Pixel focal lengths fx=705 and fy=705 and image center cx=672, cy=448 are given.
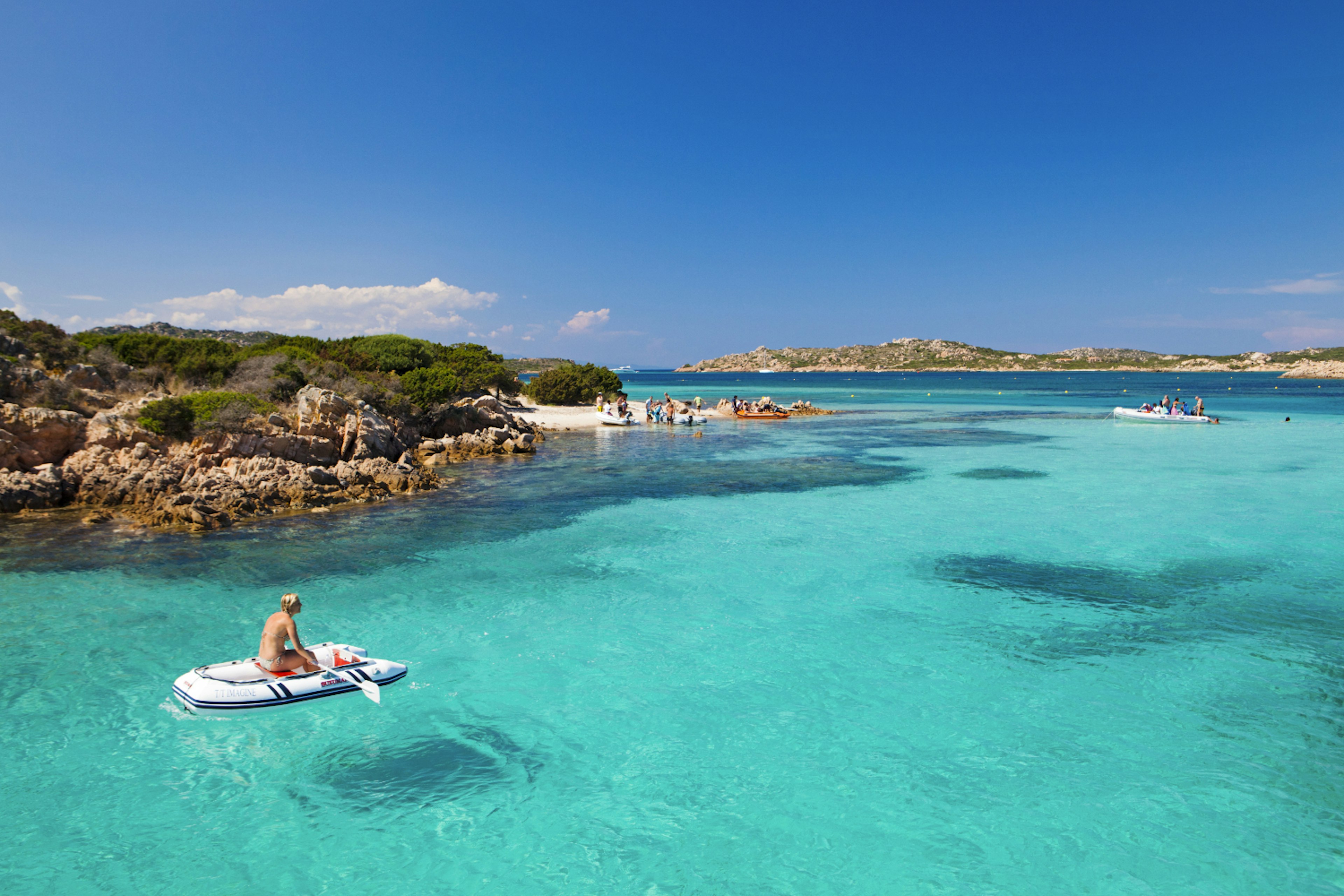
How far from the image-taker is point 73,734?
324 inches

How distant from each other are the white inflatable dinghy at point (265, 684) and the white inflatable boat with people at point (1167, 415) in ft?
172

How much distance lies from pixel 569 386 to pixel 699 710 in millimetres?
51301

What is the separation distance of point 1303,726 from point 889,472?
2005 centimetres

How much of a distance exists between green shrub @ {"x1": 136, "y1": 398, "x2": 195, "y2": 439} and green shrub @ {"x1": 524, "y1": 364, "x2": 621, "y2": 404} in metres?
37.1

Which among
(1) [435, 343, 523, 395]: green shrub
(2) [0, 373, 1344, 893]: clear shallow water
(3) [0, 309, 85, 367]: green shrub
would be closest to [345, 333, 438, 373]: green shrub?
(1) [435, 343, 523, 395]: green shrub

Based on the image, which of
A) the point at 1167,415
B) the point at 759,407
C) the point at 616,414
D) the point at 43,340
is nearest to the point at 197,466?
the point at 43,340

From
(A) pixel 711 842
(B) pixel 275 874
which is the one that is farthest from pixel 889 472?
(B) pixel 275 874

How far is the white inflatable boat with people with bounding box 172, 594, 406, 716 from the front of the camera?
827 centimetres

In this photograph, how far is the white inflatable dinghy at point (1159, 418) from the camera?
46.6 m

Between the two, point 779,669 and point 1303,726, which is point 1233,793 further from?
point 779,669

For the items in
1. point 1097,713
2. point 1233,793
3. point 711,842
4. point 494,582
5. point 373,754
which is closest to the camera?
point 711,842

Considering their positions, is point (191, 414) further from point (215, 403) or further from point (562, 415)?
point (562, 415)

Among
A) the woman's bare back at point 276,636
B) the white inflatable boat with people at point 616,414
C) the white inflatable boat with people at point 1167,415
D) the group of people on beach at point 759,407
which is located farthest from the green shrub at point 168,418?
the white inflatable boat with people at point 1167,415

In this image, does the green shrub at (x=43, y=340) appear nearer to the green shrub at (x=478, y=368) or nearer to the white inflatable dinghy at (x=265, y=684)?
the green shrub at (x=478, y=368)
